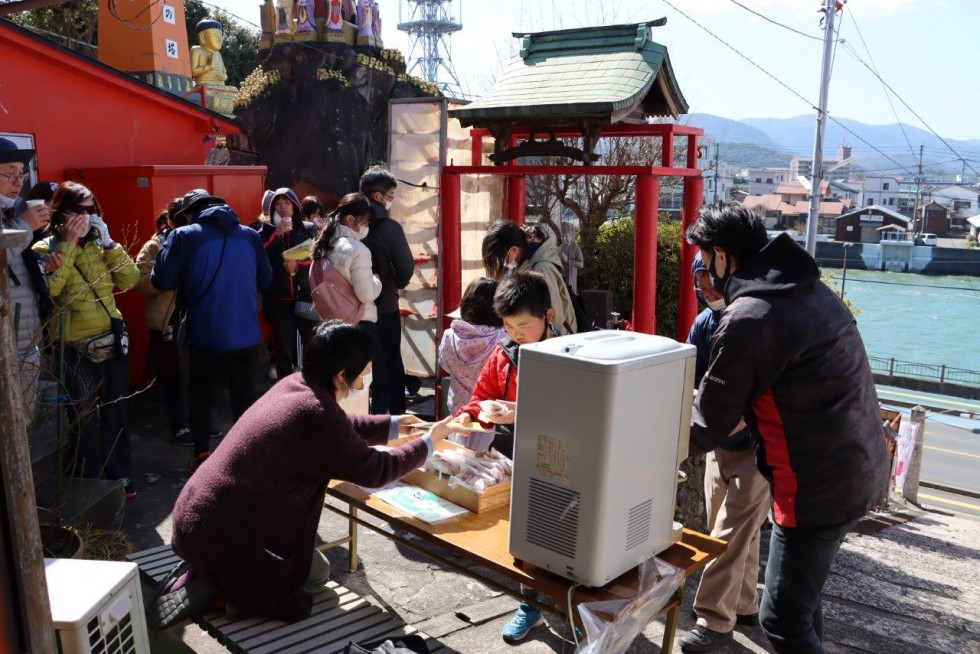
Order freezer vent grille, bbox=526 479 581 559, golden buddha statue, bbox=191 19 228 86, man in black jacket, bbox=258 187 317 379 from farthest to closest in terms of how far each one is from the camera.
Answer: golden buddha statue, bbox=191 19 228 86, man in black jacket, bbox=258 187 317 379, freezer vent grille, bbox=526 479 581 559

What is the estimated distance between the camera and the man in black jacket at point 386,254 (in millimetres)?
5914

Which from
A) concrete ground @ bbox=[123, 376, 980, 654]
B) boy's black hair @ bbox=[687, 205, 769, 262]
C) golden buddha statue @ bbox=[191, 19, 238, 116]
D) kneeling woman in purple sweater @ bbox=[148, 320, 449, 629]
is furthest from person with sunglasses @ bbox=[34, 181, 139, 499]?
golden buddha statue @ bbox=[191, 19, 238, 116]

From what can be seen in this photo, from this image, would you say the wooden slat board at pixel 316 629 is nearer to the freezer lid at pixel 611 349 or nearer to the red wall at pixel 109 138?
the freezer lid at pixel 611 349

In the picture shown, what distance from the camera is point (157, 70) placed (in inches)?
497

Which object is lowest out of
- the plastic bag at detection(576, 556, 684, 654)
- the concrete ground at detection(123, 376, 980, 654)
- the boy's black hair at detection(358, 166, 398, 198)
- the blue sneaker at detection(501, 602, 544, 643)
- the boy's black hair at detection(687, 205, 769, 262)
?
the concrete ground at detection(123, 376, 980, 654)

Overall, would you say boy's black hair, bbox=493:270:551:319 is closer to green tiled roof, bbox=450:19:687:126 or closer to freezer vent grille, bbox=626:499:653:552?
freezer vent grille, bbox=626:499:653:552

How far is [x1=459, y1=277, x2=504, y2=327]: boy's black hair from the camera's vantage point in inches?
167

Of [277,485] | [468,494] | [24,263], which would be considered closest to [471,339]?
[468,494]

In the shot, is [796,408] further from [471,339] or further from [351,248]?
[351,248]

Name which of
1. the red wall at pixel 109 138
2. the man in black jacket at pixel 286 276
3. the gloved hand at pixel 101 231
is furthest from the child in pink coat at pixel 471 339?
the red wall at pixel 109 138

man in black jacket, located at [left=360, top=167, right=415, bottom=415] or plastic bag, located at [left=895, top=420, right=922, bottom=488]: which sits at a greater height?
man in black jacket, located at [left=360, top=167, right=415, bottom=415]

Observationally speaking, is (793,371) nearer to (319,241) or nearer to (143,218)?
(319,241)

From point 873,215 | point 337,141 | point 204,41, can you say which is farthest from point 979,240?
point 204,41

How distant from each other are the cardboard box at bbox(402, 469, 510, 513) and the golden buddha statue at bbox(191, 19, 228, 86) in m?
14.9
